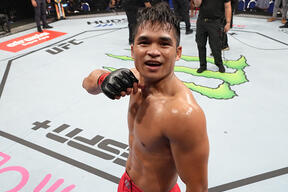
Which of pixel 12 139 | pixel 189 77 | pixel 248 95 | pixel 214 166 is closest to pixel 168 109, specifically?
pixel 214 166

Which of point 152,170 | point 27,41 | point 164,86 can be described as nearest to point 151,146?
point 152,170

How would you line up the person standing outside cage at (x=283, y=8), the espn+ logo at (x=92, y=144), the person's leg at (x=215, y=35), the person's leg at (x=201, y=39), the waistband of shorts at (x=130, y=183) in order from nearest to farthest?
1. the waistband of shorts at (x=130, y=183)
2. the espn+ logo at (x=92, y=144)
3. the person's leg at (x=215, y=35)
4. the person's leg at (x=201, y=39)
5. the person standing outside cage at (x=283, y=8)

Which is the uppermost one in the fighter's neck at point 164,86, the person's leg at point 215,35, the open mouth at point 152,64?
the open mouth at point 152,64

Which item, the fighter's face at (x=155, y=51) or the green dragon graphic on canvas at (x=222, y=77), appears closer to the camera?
the fighter's face at (x=155, y=51)

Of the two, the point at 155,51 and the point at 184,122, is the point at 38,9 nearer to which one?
the point at 155,51

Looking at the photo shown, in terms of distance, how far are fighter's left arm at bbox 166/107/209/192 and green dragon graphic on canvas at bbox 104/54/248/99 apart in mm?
2682

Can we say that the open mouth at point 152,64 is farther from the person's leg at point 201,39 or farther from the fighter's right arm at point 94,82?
the person's leg at point 201,39

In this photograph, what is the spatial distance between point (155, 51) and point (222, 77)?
11.3 feet

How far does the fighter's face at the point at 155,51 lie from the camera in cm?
101

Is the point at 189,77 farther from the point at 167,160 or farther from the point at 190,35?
the point at 167,160

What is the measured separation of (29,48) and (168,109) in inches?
240

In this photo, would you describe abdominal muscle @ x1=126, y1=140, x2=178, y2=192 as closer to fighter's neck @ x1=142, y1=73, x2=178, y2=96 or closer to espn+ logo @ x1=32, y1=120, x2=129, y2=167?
fighter's neck @ x1=142, y1=73, x2=178, y2=96

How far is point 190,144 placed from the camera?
3.10 feet

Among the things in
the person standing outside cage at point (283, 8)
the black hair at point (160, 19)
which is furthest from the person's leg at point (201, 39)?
the person standing outside cage at point (283, 8)
